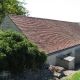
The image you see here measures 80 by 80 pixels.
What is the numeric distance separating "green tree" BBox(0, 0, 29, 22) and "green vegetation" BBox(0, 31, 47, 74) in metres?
21.7

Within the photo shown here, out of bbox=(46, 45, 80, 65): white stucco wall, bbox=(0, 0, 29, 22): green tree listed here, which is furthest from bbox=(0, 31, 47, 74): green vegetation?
bbox=(0, 0, 29, 22): green tree

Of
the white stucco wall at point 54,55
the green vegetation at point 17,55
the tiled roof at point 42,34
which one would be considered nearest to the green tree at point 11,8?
the tiled roof at point 42,34

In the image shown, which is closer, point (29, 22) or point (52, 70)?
point (52, 70)

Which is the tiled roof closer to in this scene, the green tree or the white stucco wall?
the white stucco wall

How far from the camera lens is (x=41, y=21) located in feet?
82.0

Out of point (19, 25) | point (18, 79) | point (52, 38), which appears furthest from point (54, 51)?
point (18, 79)

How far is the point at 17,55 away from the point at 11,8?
23.5 metres

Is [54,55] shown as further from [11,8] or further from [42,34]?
[11,8]

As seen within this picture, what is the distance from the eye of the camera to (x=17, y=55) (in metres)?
12.6

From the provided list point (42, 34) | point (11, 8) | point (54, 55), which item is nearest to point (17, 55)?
point (54, 55)

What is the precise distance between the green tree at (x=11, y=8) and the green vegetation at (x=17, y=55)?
2165 cm

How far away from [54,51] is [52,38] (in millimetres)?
3203

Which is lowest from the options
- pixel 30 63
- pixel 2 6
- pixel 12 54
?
pixel 30 63

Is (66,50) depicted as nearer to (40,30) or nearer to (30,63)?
(40,30)
